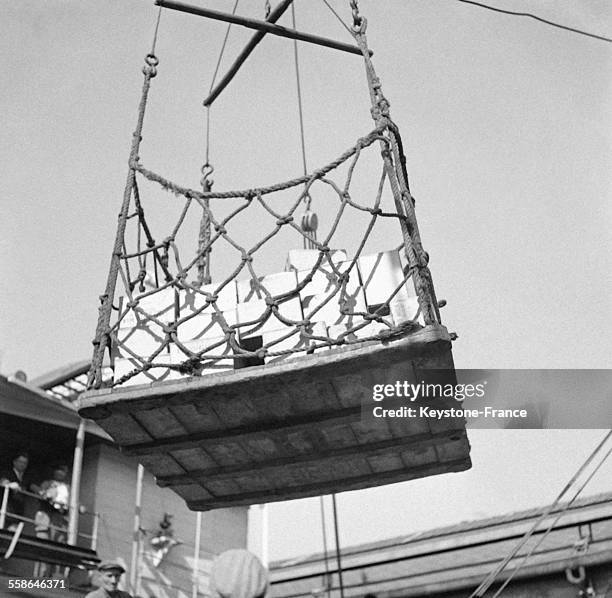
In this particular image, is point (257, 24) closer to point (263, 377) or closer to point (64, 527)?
point (263, 377)

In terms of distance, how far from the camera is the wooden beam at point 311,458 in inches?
223

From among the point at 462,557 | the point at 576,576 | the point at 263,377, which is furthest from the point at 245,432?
the point at 462,557

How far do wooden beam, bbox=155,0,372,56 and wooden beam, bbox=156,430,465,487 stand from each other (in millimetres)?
2856

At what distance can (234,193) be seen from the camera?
5.23 m

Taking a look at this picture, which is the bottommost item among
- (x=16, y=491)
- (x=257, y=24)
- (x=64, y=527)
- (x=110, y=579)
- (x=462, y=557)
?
(x=110, y=579)

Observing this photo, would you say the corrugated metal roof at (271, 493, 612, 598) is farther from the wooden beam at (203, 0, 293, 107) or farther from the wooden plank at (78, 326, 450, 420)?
the wooden beam at (203, 0, 293, 107)

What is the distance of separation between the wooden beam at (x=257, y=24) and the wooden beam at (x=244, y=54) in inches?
4.4

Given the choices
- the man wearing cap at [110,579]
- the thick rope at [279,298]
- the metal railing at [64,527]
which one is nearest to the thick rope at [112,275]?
the thick rope at [279,298]

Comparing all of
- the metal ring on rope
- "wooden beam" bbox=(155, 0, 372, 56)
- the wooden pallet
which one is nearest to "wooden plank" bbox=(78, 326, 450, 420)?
the wooden pallet

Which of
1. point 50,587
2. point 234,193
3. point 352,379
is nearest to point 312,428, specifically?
point 352,379

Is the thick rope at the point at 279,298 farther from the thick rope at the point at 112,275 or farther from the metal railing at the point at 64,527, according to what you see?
the metal railing at the point at 64,527

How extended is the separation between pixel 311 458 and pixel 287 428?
0.59m

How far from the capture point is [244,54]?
6941mm

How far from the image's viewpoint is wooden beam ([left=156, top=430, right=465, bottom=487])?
5667mm
